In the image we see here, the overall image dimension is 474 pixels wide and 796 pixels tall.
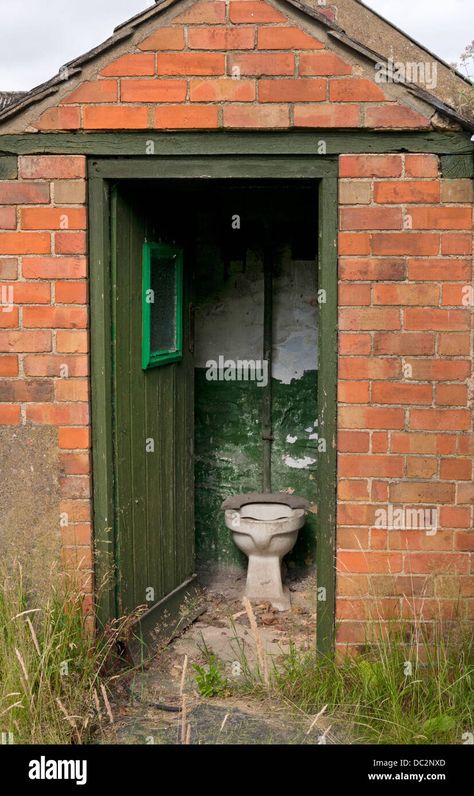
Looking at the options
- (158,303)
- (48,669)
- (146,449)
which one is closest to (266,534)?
(146,449)

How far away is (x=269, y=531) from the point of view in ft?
18.2

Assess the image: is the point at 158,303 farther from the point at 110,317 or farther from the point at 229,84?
the point at 229,84

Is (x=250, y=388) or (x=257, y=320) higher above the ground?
(x=257, y=320)

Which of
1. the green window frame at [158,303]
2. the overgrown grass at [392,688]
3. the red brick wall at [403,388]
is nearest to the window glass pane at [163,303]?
the green window frame at [158,303]

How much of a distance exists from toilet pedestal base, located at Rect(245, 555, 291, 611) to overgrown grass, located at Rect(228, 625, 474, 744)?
5.26 ft

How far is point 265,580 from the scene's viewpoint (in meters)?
5.68

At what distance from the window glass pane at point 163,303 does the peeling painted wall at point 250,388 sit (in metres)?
0.97

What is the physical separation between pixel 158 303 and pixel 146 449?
843mm

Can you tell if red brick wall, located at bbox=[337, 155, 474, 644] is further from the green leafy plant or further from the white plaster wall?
the white plaster wall

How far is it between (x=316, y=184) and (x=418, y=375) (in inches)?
40.6

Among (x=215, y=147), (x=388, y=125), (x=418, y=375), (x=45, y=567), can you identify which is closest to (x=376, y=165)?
(x=388, y=125)

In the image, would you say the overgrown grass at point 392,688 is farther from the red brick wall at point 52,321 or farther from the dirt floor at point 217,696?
the red brick wall at point 52,321
